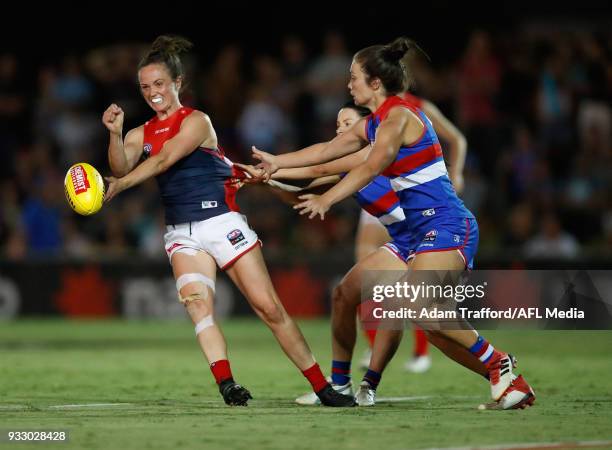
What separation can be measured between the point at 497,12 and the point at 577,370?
10.5m

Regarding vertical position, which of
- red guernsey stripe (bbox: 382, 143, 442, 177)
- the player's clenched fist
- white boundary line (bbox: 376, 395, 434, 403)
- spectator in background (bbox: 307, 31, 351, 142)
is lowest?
white boundary line (bbox: 376, 395, 434, 403)

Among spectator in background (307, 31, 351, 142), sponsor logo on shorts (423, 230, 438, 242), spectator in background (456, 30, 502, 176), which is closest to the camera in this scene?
sponsor logo on shorts (423, 230, 438, 242)

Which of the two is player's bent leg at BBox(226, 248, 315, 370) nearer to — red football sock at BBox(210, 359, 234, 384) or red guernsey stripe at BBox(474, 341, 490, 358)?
red football sock at BBox(210, 359, 234, 384)

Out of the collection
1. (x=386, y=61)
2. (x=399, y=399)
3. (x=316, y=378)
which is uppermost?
(x=386, y=61)

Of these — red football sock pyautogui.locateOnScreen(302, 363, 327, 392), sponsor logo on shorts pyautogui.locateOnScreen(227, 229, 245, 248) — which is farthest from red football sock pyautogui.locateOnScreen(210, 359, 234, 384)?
sponsor logo on shorts pyautogui.locateOnScreen(227, 229, 245, 248)

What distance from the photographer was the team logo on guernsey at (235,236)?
8539 millimetres

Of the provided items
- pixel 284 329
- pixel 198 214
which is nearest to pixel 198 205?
pixel 198 214

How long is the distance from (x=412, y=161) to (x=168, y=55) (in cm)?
192

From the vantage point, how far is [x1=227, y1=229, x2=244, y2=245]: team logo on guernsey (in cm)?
854

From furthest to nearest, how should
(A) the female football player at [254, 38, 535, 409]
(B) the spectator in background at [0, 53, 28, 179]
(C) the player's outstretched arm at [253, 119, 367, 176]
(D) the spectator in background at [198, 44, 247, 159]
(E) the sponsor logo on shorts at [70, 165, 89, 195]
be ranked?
(B) the spectator in background at [0, 53, 28, 179] → (D) the spectator in background at [198, 44, 247, 159] → (C) the player's outstretched arm at [253, 119, 367, 176] → (E) the sponsor logo on shorts at [70, 165, 89, 195] → (A) the female football player at [254, 38, 535, 409]

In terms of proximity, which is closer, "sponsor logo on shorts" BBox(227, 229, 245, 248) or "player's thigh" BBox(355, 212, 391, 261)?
"sponsor logo on shorts" BBox(227, 229, 245, 248)

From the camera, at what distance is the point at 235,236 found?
855 cm

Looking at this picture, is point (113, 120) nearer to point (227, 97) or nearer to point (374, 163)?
point (374, 163)

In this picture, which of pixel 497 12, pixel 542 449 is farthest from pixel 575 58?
pixel 542 449
